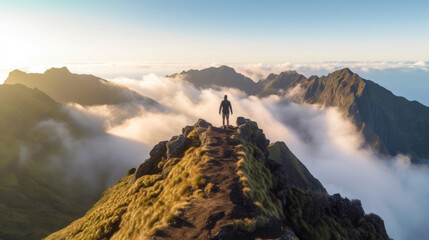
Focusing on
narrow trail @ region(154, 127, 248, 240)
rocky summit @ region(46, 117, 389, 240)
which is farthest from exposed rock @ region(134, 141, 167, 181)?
narrow trail @ region(154, 127, 248, 240)

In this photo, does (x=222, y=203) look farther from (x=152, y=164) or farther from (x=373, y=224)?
(x=373, y=224)

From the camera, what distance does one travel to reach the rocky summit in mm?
20766

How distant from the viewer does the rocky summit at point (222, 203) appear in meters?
20.8

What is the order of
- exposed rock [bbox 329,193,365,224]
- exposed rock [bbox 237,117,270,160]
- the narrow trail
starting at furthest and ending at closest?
exposed rock [bbox 237,117,270,160]
exposed rock [bbox 329,193,365,224]
the narrow trail

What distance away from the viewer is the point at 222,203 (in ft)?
75.9

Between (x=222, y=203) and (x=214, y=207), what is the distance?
1.01m

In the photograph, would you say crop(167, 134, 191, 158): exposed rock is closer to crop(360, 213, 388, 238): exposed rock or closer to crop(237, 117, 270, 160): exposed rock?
crop(237, 117, 270, 160): exposed rock

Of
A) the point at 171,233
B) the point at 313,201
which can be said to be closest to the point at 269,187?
the point at 313,201

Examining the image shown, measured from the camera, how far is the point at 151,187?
35031mm

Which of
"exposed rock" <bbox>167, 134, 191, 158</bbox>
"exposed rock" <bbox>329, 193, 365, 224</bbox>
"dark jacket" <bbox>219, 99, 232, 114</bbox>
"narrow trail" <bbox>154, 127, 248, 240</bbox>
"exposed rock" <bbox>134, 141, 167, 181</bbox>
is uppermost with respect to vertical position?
"dark jacket" <bbox>219, 99, 232, 114</bbox>

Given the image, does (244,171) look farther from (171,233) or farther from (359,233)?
(359,233)

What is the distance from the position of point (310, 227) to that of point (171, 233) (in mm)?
24666

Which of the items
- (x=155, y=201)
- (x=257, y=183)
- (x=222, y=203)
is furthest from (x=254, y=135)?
(x=222, y=203)

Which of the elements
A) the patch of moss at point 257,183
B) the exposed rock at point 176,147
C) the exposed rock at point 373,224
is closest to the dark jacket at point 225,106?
the patch of moss at point 257,183
